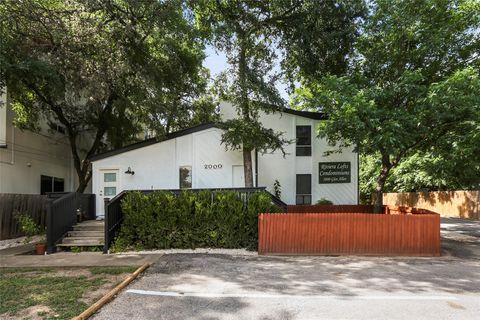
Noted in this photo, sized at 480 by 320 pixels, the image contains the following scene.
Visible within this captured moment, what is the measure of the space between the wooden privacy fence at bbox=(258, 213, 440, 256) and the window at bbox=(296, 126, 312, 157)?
6.56 meters

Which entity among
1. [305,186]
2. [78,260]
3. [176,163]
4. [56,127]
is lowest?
[78,260]

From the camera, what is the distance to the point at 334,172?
1585cm

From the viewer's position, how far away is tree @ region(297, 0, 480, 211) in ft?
32.8

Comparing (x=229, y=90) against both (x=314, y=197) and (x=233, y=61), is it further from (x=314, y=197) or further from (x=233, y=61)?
(x=314, y=197)

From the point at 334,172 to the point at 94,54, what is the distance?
34.0 ft

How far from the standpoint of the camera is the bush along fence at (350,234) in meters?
9.59

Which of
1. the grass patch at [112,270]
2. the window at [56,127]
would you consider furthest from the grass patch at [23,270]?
the window at [56,127]

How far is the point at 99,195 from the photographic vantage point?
1510 centimetres

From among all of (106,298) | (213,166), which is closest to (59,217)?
(213,166)

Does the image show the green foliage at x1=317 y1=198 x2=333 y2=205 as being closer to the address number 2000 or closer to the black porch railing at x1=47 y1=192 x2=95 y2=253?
the address number 2000

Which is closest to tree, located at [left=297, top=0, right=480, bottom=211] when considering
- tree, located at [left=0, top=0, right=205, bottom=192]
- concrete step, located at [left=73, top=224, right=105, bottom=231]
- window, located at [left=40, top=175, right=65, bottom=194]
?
tree, located at [left=0, top=0, right=205, bottom=192]

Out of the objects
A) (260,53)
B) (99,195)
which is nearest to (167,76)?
(260,53)

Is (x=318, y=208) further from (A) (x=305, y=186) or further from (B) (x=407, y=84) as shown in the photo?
(B) (x=407, y=84)

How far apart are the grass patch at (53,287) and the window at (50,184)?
10036 mm
